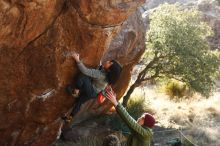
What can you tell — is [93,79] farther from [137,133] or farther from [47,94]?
[137,133]

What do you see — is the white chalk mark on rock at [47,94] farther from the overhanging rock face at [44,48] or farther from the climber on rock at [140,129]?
the climber on rock at [140,129]

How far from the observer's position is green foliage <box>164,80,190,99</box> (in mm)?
23312

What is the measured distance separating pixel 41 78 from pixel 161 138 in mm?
7682

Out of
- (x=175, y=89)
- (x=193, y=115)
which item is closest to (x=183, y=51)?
(x=193, y=115)

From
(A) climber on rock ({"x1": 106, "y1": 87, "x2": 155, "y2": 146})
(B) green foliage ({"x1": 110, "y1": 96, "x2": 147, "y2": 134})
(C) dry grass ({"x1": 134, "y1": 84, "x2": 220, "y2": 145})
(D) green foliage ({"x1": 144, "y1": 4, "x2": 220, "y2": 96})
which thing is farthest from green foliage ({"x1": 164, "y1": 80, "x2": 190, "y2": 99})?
(A) climber on rock ({"x1": 106, "y1": 87, "x2": 155, "y2": 146})

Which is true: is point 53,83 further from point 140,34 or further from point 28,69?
point 140,34

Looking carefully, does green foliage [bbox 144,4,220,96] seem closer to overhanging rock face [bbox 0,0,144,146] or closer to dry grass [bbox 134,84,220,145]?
dry grass [bbox 134,84,220,145]

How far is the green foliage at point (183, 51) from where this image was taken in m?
17.7

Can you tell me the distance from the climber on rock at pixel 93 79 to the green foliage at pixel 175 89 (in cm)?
1341

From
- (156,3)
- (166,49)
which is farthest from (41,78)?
(156,3)

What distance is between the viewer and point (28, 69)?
10.1m

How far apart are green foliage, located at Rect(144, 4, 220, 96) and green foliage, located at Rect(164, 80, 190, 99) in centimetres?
428

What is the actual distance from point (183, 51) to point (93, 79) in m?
7.97

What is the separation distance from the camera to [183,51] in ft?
57.4
